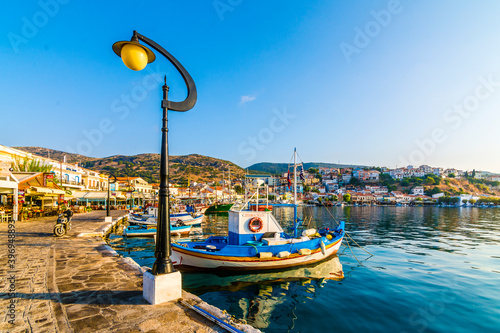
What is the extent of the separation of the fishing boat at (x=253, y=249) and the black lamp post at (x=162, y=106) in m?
6.54

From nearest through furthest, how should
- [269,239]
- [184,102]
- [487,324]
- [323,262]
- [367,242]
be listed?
[184,102] → [487,324] → [269,239] → [323,262] → [367,242]

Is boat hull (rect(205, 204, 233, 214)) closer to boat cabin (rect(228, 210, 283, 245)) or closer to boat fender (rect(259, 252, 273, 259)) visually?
boat cabin (rect(228, 210, 283, 245))

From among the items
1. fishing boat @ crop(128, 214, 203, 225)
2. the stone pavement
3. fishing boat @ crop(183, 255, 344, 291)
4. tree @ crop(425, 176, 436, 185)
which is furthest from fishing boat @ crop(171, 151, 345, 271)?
tree @ crop(425, 176, 436, 185)

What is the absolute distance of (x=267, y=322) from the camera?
6926 mm

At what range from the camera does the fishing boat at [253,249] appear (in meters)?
11.1

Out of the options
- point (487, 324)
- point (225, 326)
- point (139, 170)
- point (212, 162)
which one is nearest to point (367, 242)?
point (487, 324)

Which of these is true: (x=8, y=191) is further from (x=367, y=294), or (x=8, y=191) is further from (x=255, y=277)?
(x=367, y=294)

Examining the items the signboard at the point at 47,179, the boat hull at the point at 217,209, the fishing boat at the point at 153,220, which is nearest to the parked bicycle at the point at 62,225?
the fishing boat at the point at 153,220

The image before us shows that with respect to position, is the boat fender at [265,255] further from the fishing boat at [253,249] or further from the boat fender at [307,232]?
the boat fender at [307,232]

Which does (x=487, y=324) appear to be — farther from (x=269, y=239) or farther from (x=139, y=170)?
(x=139, y=170)

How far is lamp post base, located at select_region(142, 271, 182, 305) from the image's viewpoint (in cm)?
457

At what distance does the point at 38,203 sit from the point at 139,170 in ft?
415

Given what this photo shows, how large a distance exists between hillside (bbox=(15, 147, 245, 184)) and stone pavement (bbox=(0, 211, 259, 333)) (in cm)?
12260

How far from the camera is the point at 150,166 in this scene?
159m
